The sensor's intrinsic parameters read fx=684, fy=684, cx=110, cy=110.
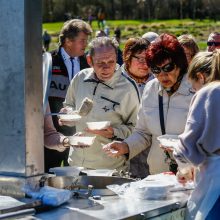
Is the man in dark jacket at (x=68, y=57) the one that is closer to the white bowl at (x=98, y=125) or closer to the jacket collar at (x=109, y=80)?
the jacket collar at (x=109, y=80)

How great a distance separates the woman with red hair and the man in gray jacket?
41cm

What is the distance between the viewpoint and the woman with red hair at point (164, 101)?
4.19 metres

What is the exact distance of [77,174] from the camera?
12.1 feet

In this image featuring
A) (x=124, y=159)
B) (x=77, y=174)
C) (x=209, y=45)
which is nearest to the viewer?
(x=77, y=174)

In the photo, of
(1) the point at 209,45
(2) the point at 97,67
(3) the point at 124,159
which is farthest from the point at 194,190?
(1) the point at 209,45

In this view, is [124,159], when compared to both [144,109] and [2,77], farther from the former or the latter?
[2,77]

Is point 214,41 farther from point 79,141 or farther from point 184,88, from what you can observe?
point 79,141

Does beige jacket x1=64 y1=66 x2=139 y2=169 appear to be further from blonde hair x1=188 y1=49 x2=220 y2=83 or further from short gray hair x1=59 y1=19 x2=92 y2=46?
short gray hair x1=59 y1=19 x2=92 y2=46

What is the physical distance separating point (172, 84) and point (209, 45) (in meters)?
3.03

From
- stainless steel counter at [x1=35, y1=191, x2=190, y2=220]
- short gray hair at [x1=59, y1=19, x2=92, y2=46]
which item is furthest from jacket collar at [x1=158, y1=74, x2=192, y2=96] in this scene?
short gray hair at [x1=59, y1=19, x2=92, y2=46]

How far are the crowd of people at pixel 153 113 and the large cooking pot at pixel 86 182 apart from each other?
27 centimetres

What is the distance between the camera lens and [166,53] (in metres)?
4.21

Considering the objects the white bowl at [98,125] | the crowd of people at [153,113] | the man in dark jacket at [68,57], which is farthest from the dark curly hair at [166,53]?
the man in dark jacket at [68,57]

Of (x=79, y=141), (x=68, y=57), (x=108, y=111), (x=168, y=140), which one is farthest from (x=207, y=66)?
(x=68, y=57)
